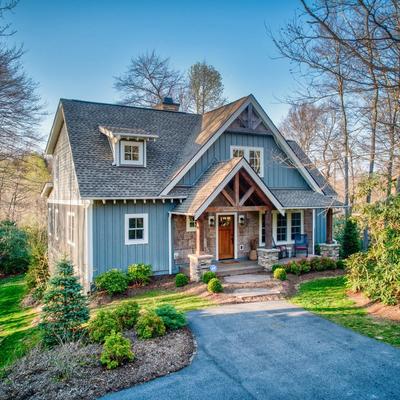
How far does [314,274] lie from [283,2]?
10.2m

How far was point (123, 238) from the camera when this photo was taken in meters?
12.5

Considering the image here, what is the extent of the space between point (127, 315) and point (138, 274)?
412 centimetres

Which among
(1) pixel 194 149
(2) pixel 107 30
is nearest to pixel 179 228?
(1) pixel 194 149

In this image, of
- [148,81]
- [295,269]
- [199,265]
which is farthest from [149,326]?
[148,81]

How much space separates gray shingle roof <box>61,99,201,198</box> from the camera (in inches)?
489

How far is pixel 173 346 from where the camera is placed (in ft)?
22.5

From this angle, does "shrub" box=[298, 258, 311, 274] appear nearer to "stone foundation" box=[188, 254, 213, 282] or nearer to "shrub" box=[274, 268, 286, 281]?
"shrub" box=[274, 268, 286, 281]

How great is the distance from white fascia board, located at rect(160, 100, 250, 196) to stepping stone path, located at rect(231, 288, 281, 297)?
488cm

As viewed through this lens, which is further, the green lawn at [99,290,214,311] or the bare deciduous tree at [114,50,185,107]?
the bare deciduous tree at [114,50,185,107]

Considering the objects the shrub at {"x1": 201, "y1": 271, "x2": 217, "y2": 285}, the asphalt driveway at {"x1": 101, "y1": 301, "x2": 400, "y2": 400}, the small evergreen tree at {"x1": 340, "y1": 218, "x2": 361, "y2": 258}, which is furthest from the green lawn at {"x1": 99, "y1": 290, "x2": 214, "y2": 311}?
the small evergreen tree at {"x1": 340, "y1": 218, "x2": 361, "y2": 258}

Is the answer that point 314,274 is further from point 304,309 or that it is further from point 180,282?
point 180,282

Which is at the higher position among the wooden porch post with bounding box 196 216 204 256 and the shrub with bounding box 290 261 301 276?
the wooden porch post with bounding box 196 216 204 256

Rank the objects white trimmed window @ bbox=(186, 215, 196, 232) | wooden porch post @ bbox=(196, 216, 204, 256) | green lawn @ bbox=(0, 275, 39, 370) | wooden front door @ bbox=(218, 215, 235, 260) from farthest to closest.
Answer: wooden front door @ bbox=(218, 215, 235, 260) < white trimmed window @ bbox=(186, 215, 196, 232) < wooden porch post @ bbox=(196, 216, 204, 256) < green lawn @ bbox=(0, 275, 39, 370)

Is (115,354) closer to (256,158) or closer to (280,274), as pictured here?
(280,274)
